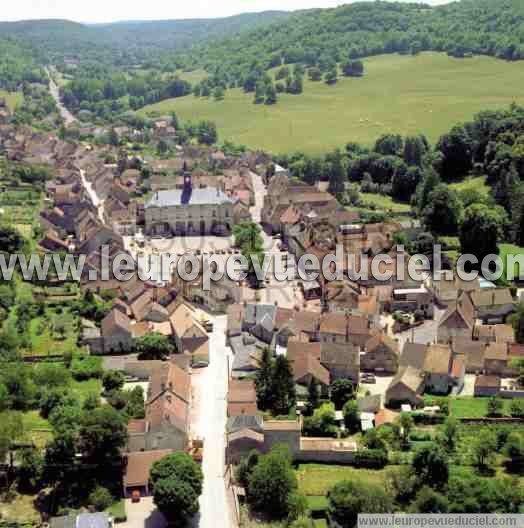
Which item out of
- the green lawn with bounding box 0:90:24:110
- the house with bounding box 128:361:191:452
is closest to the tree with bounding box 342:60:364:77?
the green lawn with bounding box 0:90:24:110

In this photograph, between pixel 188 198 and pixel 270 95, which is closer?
pixel 188 198

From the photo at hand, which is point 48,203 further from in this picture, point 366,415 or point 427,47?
point 427,47

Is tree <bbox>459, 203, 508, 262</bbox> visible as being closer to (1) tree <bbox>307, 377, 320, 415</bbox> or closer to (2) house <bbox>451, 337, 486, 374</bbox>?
(2) house <bbox>451, 337, 486, 374</bbox>

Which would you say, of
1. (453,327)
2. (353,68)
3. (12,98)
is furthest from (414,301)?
(12,98)

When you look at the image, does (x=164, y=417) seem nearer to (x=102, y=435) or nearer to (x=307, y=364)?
(x=102, y=435)

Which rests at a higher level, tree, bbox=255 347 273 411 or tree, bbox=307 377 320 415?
tree, bbox=255 347 273 411
